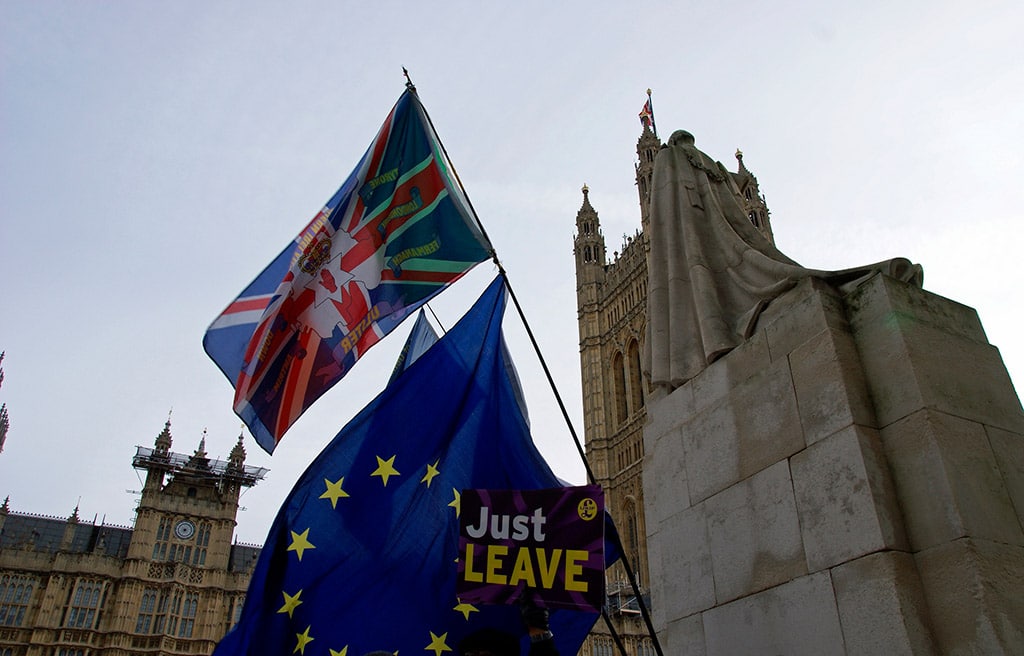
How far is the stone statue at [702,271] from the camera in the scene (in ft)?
Answer: 13.5

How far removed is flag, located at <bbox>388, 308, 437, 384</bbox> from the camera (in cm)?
640

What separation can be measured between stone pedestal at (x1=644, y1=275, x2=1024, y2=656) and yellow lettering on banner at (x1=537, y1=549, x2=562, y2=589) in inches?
27.7

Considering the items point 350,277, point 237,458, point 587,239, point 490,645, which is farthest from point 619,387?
point 490,645

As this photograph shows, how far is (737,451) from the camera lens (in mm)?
3770

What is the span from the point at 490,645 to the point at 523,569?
2.19 feet

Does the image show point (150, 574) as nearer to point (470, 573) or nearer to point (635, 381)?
point (635, 381)

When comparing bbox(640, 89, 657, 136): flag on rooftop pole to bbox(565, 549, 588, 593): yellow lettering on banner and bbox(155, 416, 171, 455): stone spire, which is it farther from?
bbox(565, 549, 588, 593): yellow lettering on banner

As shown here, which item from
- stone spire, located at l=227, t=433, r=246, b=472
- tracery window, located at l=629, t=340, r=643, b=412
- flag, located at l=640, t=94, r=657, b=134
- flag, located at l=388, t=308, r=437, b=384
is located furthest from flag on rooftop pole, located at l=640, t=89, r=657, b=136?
flag, located at l=388, t=308, r=437, b=384

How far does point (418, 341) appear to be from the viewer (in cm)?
648

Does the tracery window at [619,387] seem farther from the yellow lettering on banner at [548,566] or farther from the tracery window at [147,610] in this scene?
the yellow lettering on banner at [548,566]

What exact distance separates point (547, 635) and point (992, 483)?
1858 mm

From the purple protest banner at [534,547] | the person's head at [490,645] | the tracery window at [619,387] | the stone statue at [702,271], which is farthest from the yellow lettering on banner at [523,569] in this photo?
the tracery window at [619,387]

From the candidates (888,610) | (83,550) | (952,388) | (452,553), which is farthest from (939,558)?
(83,550)

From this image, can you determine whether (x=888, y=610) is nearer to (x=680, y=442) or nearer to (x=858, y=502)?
(x=858, y=502)
